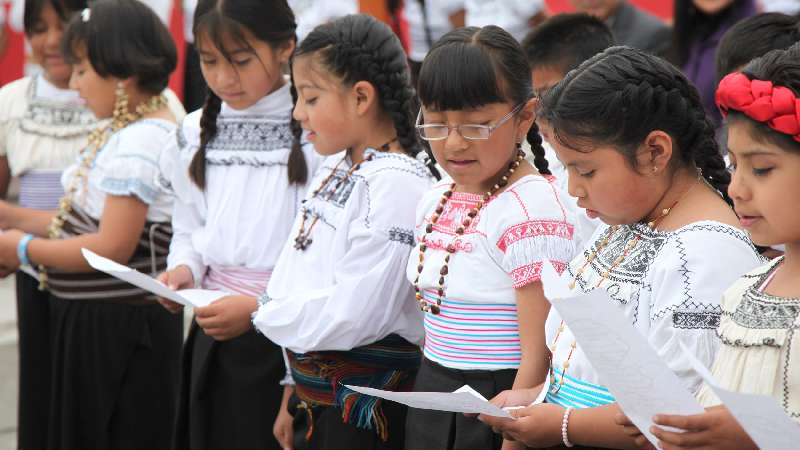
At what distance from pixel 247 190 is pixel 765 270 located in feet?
5.26

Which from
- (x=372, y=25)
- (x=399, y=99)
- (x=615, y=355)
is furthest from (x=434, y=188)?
(x=615, y=355)

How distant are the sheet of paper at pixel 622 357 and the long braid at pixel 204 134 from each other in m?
1.62

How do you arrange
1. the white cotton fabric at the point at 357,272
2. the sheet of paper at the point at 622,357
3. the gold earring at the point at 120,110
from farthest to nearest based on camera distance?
the gold earring at the point at 120,110 → the white cotton fabric at the point at 357,272 → the sheet of paper at the point at 622,357

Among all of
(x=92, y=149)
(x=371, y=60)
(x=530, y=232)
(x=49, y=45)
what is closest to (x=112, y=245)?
(x=92, y=149)

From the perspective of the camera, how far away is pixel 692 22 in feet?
12.5

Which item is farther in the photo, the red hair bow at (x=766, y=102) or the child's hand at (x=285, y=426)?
the child's hand at (x=285, y=426)

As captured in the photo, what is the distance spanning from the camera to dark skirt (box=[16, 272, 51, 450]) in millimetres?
3799

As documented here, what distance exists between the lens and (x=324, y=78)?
8.77 ft

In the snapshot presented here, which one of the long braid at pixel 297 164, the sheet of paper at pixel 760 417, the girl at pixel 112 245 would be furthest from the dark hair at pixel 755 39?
the girl at pixel 112 245

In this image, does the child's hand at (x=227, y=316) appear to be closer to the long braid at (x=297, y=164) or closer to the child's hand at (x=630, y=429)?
the long braid at (x=297, y=164)

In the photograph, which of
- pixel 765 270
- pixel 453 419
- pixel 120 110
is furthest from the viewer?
pixel 120 110

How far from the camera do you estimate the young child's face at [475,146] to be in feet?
7.56

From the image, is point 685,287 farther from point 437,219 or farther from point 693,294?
point 437,219

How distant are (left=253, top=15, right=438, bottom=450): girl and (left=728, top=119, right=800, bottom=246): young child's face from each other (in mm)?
1013
